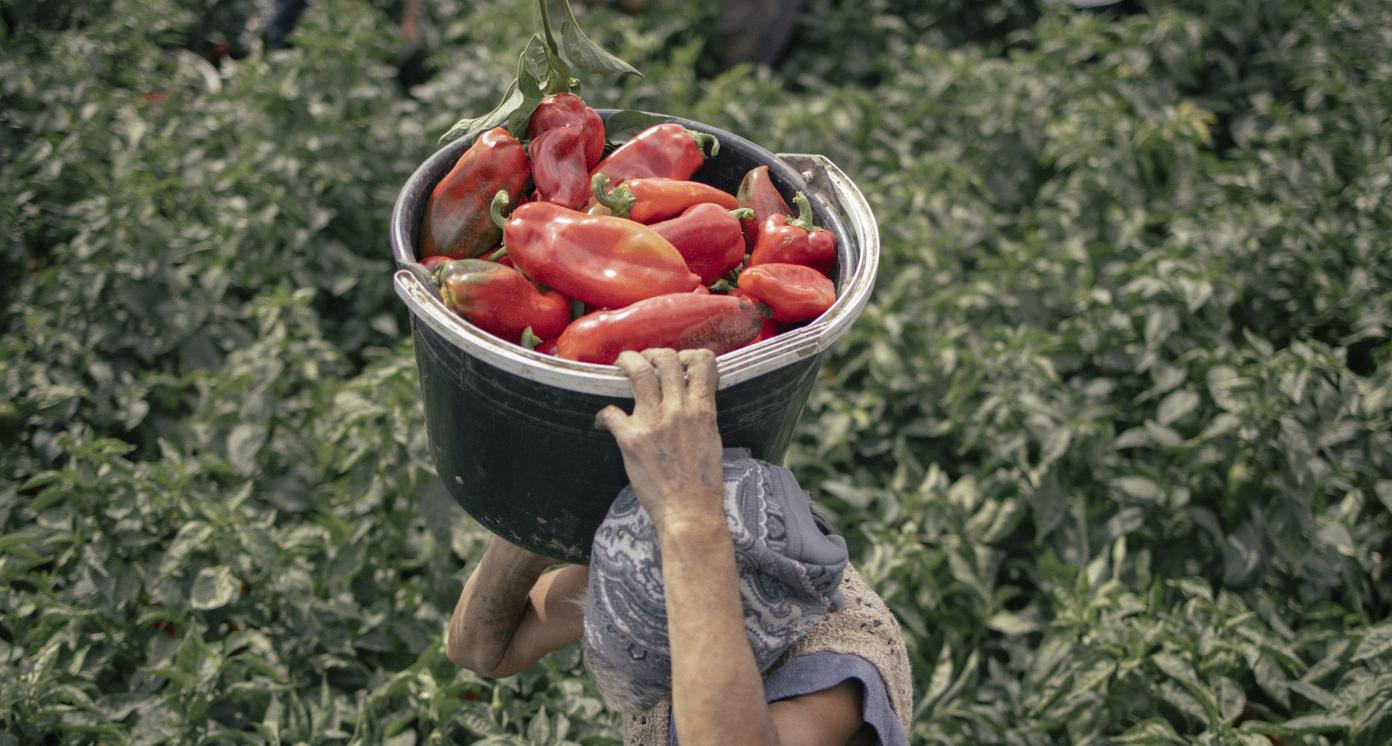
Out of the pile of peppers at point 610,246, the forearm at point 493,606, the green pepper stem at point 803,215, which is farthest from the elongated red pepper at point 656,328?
the forearm at point 493,606

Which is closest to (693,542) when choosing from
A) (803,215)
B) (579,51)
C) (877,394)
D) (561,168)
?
(803,215)

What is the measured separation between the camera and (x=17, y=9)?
4.61 m

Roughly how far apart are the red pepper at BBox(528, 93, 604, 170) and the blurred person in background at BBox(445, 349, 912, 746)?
706 millimetres

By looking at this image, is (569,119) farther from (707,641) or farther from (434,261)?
(707,641)

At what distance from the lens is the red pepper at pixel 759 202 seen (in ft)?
6.86

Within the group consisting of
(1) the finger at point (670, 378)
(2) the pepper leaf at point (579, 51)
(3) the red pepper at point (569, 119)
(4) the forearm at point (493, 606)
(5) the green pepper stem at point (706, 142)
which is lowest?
(4) the forearm at point (493, 606)

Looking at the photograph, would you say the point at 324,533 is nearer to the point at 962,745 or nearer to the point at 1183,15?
the point at 962,745

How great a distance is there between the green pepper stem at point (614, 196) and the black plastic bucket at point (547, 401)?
33 cm

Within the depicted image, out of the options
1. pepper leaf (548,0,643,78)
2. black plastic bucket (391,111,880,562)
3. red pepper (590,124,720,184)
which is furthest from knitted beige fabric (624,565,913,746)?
pepper leaf (548,0,643,78)

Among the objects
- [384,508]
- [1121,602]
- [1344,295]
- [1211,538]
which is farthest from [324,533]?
[1344,295]

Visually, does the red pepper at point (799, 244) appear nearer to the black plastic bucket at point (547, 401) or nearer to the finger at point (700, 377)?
the black plastic bucket at point (547, 401)

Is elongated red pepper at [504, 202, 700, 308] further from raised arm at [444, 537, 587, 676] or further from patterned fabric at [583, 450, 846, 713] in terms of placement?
raised arm at [444, 537, 587, 676]

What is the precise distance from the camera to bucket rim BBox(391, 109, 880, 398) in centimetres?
156

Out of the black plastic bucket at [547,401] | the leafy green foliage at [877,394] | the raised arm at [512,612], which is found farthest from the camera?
the leafy green foliage at [877,394]
